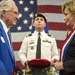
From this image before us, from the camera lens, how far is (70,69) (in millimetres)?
1697

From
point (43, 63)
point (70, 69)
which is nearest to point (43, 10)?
point (43, 63)

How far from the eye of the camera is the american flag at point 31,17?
4.37 meters

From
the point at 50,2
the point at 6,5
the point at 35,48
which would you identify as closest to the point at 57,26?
the point at 50,2

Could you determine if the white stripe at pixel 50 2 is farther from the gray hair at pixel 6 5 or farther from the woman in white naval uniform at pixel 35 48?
the gray hair at pixel 6 5

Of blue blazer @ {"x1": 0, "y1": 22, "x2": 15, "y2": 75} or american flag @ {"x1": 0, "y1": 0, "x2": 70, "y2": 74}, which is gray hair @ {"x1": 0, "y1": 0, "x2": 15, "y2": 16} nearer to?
blue blazer @ {"x1": 0, "y1": 22, "x2": 15, "y2": 75}

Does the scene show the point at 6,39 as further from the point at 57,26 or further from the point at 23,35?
the point at 57,26

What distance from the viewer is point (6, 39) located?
1707 mm

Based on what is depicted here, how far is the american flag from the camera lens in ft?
14.3

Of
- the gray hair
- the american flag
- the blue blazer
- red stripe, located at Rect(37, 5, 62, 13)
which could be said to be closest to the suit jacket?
the blue blazer

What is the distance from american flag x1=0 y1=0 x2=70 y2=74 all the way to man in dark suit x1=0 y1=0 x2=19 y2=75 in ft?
7.95

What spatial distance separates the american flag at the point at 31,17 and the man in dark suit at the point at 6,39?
7.95 ft

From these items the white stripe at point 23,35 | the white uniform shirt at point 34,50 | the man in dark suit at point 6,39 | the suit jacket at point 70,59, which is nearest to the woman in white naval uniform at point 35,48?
the white uniform shirt at point 34,50

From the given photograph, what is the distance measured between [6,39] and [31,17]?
8.82 ft

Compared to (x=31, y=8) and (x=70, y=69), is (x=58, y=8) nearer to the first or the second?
(x=31, y=8)
